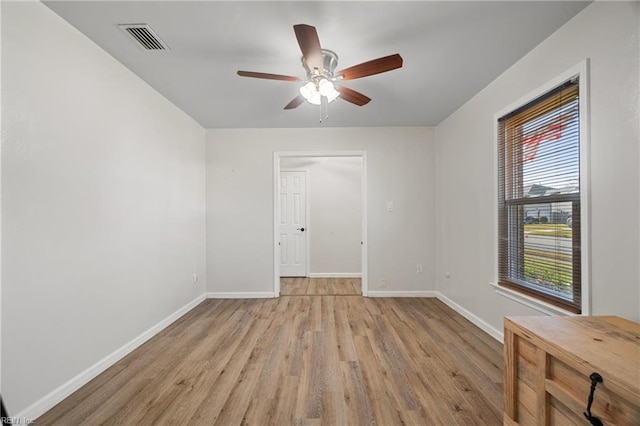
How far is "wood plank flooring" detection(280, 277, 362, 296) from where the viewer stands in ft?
13.4

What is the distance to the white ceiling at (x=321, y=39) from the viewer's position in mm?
1601

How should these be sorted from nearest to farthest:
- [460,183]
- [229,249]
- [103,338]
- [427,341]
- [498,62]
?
[103,338] < [498,62] < [427,341] < [460,183] < [229,249]

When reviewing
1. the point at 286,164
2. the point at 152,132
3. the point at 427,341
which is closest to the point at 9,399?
the point at 152,132

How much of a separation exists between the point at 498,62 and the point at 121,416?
3.72 meters

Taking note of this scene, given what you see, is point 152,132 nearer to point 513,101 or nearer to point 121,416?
point 121,416

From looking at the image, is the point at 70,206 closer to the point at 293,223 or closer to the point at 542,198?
the point at 542,198

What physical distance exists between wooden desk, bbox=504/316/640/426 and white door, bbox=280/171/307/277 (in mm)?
4084

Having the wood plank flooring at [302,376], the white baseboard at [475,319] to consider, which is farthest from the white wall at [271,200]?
the wood plank flooring at [302,376]

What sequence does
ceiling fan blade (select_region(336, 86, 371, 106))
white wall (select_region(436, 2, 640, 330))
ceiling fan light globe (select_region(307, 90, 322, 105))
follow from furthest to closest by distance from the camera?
ceiling fan blade (select_region(336, 86, 371, 106)) → ceiling fan light globe (select_region(307, 90, 322, 105)) → white wall (select_region(436, 2, 640, 330))

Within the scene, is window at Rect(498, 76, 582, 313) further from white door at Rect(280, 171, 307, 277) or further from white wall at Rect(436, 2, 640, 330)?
white door at Rect(280, 171, 307, 277)

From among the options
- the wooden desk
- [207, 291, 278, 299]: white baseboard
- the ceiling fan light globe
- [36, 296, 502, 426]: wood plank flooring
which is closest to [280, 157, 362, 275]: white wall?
[207, 291, 278, 299]: white baseboard

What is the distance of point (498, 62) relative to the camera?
2189mm

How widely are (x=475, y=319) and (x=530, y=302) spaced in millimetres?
894

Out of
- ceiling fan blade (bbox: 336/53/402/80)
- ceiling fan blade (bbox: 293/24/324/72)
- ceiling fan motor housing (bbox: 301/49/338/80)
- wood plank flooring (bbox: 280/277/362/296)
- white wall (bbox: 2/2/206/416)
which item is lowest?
wood plank flooring (bbox: 280/277/362/296)
